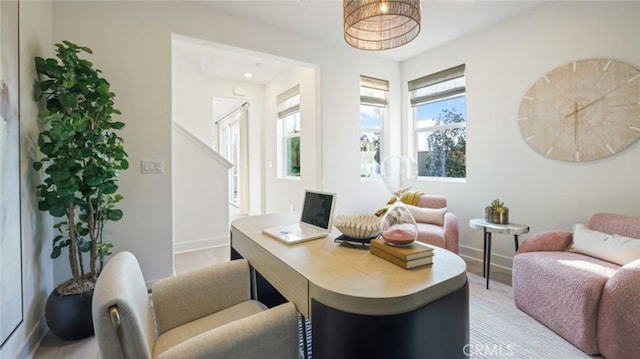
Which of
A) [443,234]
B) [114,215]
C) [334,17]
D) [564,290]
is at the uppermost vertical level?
[334,17]

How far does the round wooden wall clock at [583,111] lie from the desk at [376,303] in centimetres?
231

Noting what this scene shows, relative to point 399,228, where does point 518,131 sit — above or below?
above

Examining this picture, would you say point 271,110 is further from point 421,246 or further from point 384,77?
point 421,246

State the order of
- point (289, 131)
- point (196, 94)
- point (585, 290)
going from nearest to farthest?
point (585, 290)
point (196, 94)
point (289, 131)

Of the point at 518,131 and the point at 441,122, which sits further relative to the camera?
the point at 441,122

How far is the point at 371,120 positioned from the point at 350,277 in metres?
3.58

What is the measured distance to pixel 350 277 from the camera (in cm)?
99

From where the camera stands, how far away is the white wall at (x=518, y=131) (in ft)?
7.76

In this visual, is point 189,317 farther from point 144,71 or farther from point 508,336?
point 144,71

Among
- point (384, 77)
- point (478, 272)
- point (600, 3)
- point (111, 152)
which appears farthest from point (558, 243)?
point (111, 152)

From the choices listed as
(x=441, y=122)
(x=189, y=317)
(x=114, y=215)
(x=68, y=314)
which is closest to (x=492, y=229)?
(x=441, y=122)

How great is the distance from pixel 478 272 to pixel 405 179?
162cm

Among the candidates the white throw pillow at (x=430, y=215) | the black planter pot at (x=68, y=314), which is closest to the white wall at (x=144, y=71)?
the black planter pot at (x=68, y=314)

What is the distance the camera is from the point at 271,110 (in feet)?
17.8
